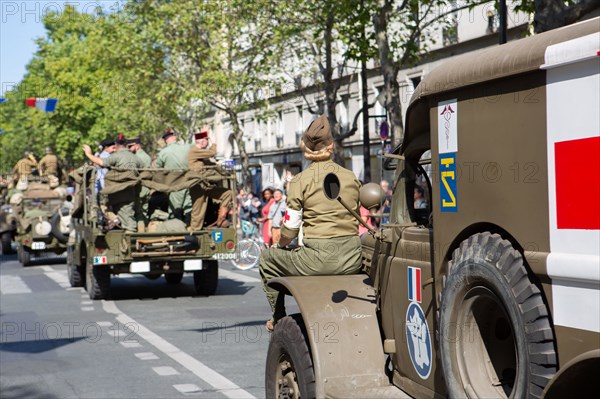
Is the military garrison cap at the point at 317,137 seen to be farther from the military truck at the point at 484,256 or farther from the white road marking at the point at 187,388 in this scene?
the white road marking at the point at 187,388

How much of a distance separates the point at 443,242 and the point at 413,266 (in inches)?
19.9

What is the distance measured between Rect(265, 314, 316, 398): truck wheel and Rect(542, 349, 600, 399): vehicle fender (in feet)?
6.49

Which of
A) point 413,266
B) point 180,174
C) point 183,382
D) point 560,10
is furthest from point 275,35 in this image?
point 413,266

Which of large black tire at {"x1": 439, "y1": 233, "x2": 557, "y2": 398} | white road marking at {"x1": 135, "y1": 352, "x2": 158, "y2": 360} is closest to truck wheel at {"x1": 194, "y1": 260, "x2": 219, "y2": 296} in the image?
white road marking at {"x1": 135, "y1": 352, "x2": 158, "y2": 360}

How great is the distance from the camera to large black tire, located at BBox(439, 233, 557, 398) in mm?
3840

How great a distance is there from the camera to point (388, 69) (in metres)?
23.9

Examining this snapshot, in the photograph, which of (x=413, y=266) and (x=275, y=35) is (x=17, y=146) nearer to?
(x=275, y=35)

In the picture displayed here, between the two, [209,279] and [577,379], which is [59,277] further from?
[577,379]

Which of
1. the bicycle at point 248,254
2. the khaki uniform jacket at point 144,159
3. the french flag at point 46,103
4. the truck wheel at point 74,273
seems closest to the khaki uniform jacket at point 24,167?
the french flag at point 46,103

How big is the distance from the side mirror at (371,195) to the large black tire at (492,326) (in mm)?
921

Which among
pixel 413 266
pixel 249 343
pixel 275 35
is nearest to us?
pixel 413 266

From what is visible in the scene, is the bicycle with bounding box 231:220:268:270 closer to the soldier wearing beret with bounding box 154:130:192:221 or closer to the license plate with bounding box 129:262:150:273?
the soldier wearing beret with bounding box 154:130:192:221

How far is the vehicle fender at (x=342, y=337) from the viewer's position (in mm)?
5410

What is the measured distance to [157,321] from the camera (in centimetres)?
1376
